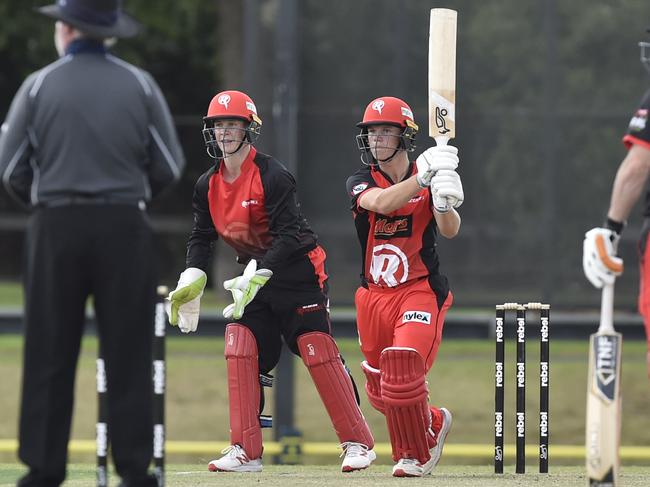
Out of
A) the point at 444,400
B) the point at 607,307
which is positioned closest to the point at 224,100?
the point at 607,307

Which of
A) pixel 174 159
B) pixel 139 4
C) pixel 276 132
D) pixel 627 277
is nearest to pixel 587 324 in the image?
pixel 627 277

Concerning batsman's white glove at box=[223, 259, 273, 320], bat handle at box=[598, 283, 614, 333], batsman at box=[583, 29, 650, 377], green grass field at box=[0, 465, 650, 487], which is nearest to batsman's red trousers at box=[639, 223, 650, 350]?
batsman at box=[583, 29, 650, 377]

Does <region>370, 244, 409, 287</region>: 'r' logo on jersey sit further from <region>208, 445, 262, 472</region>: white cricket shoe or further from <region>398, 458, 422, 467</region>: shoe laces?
<region>208, 445, 262, 472</region>: white cricket shoe

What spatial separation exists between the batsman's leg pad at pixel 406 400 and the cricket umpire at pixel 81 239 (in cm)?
209

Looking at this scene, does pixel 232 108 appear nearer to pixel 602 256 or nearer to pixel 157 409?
pixel 157 409

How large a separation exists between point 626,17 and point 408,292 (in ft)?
22.1

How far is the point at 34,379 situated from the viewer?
206 inches

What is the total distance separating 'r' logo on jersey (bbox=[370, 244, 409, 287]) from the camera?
293 inches

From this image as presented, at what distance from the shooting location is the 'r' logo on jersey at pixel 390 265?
7.44m

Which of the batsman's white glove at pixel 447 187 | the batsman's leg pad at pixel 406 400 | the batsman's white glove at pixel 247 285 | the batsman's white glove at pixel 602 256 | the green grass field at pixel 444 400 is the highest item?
the batsman's white glove at pixel 447 187

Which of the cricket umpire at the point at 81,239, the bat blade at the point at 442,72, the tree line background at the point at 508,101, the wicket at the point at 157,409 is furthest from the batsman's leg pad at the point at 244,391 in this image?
the tree line background at the point at 508,101

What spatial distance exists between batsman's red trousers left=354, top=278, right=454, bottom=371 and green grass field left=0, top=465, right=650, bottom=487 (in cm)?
56

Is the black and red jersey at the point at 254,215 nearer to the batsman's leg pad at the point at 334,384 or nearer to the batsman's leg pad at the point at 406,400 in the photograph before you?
the batsman's leg pad at the point at 334,384

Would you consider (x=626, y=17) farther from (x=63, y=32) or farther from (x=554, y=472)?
(x=63, y=32)
